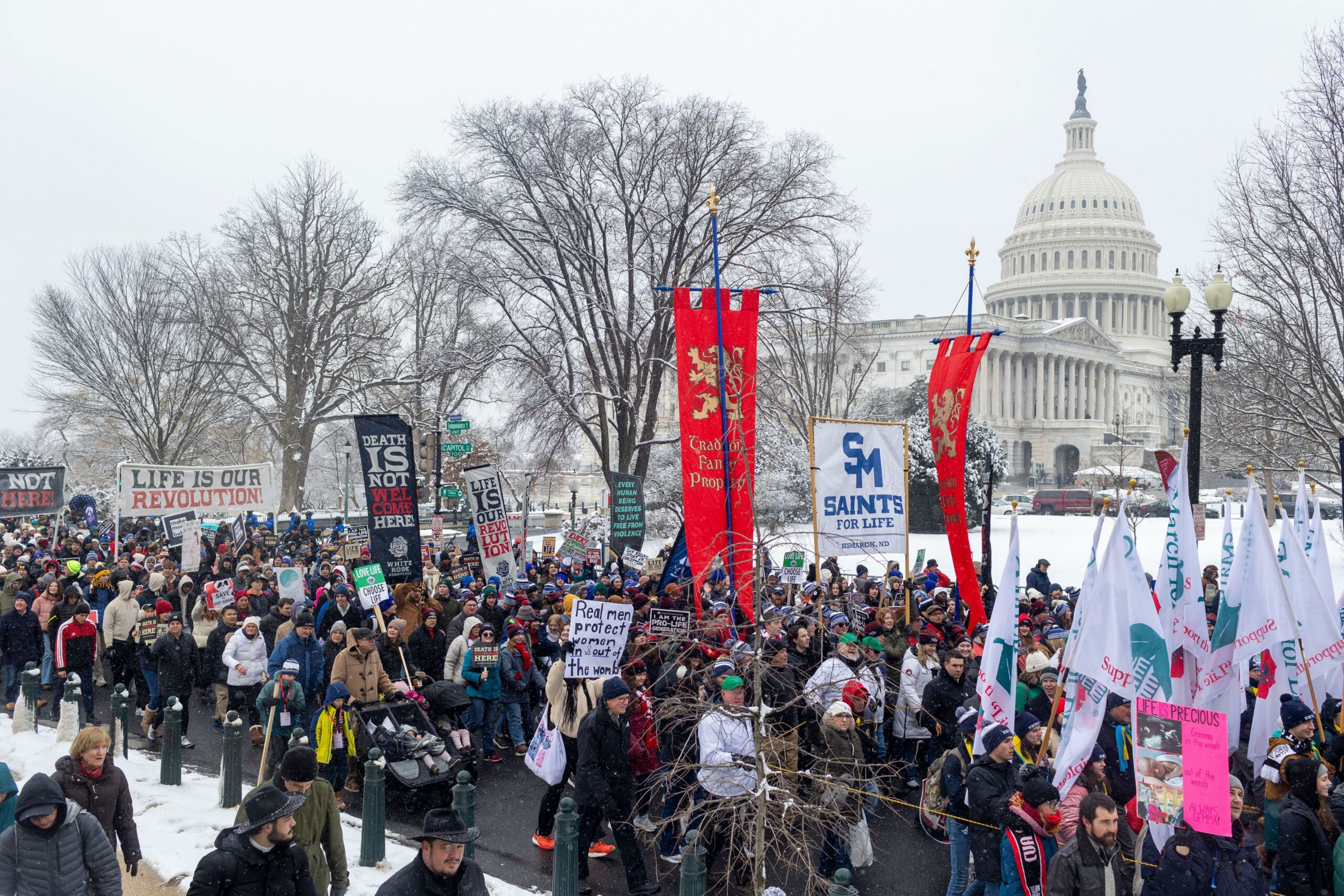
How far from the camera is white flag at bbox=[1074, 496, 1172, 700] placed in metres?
7.04

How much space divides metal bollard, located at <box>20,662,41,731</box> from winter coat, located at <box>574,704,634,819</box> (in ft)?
26.2

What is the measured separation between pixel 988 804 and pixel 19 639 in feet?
38.9

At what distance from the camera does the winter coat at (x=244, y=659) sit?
11.3m

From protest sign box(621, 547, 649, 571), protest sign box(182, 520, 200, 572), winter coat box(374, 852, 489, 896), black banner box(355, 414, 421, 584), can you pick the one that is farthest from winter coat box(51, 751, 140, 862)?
protest sign box(182, 520, 200, 572)

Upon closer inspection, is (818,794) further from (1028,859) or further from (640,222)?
(640,222)

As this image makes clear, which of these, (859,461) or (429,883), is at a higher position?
(859,461)

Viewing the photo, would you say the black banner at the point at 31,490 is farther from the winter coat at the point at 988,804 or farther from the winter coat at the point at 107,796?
the winter coat at the point at 988,804

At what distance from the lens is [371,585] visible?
41.4 ft

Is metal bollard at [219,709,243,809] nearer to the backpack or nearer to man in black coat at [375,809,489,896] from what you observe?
man in black coat at [375,809,489,896]

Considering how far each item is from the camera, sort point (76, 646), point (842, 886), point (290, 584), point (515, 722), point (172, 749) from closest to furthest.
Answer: point (842, 886), point (172, 749), point (515, 722), point (76, 646), point (290, 584)

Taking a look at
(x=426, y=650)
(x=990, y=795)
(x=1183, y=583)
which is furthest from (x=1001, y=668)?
(x=426, y=650)

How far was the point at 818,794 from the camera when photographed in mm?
6949

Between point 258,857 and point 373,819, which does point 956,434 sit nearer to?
point 373,819

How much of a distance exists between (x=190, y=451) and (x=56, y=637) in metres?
41.2
